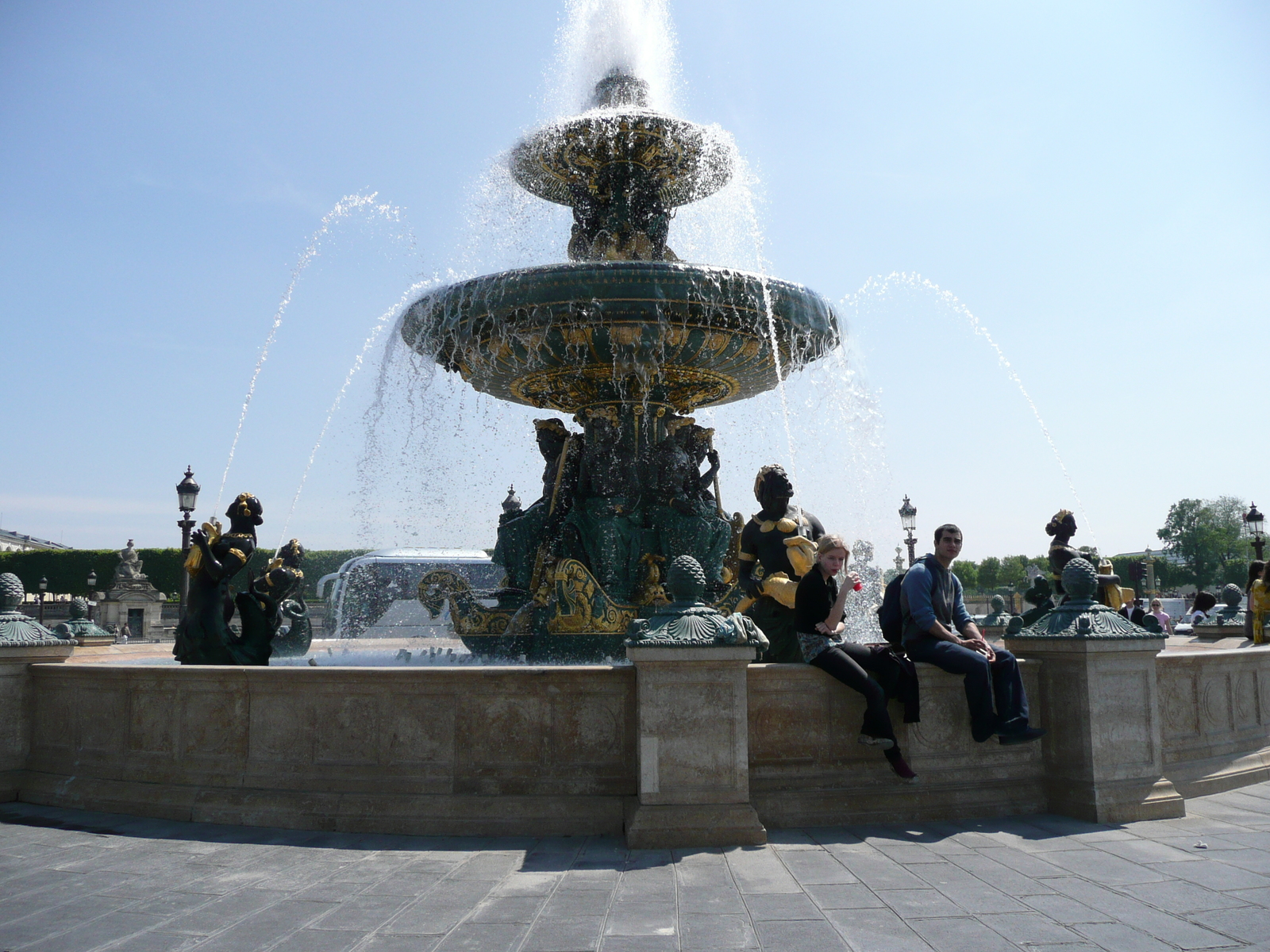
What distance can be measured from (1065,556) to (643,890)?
18.6 ft

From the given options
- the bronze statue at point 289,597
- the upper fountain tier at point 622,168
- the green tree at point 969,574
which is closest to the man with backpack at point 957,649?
the bronze statue at point 289,597

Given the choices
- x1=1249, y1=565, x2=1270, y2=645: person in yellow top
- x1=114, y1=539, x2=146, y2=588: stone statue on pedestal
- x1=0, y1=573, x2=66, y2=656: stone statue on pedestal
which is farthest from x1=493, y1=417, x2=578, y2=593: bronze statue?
x1=114, y1=539, x2=146, y2=588: stone statue on pedestal

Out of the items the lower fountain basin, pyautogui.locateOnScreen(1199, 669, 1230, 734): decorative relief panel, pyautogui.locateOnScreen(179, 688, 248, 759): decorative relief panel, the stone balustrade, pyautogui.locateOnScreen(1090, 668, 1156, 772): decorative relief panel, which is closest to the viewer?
pyautogui.locateOnScreen(1090, 668, 1156, 772): decorative relief panel

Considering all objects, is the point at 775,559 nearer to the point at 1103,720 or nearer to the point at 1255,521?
the point at 1103,720

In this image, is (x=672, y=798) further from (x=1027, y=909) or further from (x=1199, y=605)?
(x=1199, y=605)

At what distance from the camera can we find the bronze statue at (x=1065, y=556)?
8.21 m

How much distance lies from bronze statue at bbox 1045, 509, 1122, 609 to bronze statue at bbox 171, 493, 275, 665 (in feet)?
21.1

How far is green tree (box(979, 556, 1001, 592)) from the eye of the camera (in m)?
88.1

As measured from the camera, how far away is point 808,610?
17.9 ft

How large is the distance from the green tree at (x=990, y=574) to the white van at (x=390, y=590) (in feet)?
188

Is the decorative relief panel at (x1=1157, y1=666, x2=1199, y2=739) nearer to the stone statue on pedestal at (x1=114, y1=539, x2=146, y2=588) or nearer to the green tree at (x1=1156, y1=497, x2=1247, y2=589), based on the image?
the stone statue on pedestal at (x1=114, y1=539, x2=146, y2=588)

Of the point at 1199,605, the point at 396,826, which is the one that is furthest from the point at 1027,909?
the point at 1199,605

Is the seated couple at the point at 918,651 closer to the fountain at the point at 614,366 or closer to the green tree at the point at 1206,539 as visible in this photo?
the fountain at the point at 614,366

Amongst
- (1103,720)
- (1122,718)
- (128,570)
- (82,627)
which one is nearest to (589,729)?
(1103,720)
